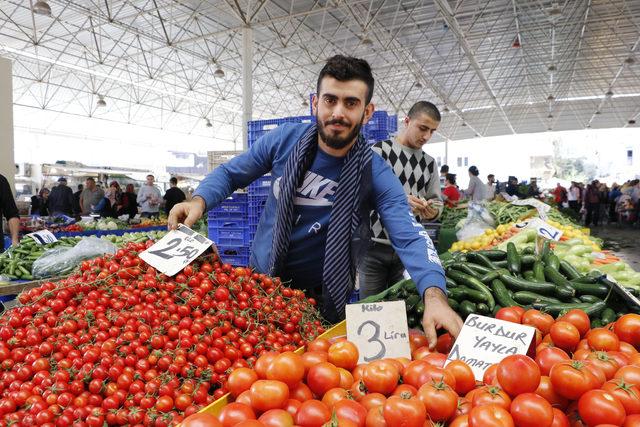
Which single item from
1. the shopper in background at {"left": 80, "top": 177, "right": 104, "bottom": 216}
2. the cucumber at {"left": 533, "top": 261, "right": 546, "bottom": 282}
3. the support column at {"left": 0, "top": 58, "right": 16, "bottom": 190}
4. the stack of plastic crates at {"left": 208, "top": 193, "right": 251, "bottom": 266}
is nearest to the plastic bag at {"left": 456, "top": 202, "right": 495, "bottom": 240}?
the stack of plastic crates at {"left": 208, "top": 193, "right": 251, "bottom": 266}

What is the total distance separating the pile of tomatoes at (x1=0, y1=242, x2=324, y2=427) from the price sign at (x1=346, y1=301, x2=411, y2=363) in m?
0.20

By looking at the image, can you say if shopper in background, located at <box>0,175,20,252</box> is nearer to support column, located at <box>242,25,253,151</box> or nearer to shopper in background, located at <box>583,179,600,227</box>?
support column, located at <box>242,25,253,151</box>

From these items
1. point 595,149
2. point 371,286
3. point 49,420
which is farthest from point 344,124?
point 595,149

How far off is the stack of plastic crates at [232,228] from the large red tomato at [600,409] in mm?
4750

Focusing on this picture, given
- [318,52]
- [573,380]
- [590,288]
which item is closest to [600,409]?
[573,380]

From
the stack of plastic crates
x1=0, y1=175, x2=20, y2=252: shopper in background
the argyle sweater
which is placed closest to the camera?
the argyle sweater

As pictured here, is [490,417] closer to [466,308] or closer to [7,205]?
[466,308]

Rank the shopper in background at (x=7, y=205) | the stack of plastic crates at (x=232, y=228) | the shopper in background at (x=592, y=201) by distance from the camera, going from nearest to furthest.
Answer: the shopper in background at (x=7, y=205)
the stack of plastic crates at (x=232, y=228)
the shopper in background at (x=592, y=201)

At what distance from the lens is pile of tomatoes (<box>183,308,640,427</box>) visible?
39.8 inches

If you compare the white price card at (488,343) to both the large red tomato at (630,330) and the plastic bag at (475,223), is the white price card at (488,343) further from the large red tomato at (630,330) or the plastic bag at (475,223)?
the plastic bag at (475,223)

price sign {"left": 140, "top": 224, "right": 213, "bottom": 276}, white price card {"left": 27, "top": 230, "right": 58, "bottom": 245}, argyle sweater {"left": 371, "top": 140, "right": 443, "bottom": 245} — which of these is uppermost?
argyle sweater {"left": 371, "top": 140, "right": 443, "bottom": 245}

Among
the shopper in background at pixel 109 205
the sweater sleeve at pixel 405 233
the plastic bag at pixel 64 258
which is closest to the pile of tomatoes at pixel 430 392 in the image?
the sweater sleeve at pixel 405 233

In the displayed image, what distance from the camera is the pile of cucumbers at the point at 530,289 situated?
1969 millimetres

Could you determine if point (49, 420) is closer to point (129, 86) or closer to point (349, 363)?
point (349, 363)
